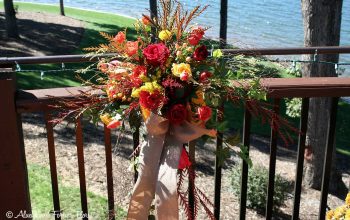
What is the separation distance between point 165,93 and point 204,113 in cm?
15

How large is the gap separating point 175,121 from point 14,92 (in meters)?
0.70

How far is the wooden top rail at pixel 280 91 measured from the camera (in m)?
1.95

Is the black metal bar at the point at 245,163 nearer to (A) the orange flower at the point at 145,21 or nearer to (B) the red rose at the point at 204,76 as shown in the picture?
(B) the red rose at the point at 204,76

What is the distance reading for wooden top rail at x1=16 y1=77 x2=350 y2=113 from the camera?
1951mm

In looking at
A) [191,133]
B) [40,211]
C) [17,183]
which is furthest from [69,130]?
[191,133]

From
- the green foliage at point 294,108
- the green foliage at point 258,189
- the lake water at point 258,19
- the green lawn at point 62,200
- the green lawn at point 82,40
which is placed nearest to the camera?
the green lawn at point 62,200

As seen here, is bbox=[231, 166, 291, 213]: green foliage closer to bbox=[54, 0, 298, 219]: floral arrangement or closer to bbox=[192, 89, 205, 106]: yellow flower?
bbox=[54, 0, 298, 219]: floral arrangement

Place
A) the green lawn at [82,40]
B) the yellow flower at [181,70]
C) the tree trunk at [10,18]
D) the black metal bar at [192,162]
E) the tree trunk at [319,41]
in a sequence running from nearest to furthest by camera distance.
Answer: the yellow flower at [181,70], the black metal bar at [192,162], the tree trunk at [319,41], the green lawn at [82,40], the tree trunk at [10,18]

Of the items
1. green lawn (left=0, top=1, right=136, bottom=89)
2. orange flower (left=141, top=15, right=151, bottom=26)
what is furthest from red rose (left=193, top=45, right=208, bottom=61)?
green lawn (left=0, top=1, right=136, bottom=89)

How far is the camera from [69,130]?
7.61m

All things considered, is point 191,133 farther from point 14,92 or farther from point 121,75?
point 14,92

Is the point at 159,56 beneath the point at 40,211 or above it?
above

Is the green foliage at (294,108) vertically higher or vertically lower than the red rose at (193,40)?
lower

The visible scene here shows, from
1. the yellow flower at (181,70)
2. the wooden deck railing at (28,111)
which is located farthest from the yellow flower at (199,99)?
the wooden deck railing at (28,111)
